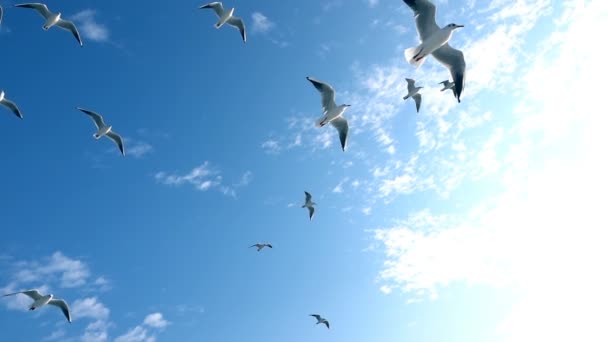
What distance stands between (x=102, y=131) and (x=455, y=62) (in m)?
19.9

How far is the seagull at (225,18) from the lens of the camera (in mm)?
30719

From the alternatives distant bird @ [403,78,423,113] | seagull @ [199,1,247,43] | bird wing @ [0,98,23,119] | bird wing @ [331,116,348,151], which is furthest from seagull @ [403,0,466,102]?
bird wing @ [0,98,23,119]

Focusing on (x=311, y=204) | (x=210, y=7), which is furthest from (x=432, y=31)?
(x=311, y=204)

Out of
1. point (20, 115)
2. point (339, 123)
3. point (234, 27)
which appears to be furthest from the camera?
point (234, 27)

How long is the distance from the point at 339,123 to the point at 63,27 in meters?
17.2

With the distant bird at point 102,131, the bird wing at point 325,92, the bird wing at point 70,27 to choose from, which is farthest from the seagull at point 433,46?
the bird wing at point 70,27

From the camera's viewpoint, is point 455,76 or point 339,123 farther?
point 339,123

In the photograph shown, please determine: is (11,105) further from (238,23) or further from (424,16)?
(424,16)

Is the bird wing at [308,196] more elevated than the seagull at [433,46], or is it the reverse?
the bird wing at [308,196]

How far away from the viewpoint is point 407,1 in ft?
58.1

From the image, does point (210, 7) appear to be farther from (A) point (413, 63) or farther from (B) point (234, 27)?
(A) point (413, 63)

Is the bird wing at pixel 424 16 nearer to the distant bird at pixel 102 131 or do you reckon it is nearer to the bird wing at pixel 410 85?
the bird wing at pixel 410 85

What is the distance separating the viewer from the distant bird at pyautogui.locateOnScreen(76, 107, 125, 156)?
2955 cm

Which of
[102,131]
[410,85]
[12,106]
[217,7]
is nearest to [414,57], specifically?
[410,85]
